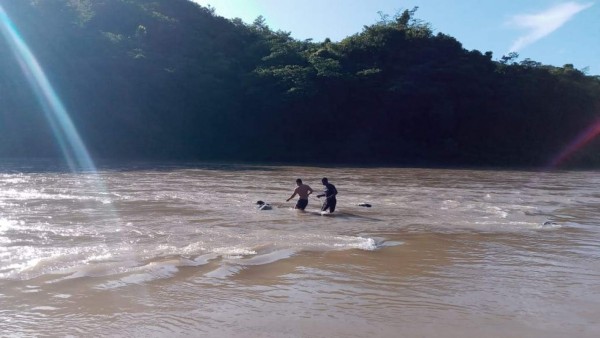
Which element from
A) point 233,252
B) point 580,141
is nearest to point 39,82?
point 233,252

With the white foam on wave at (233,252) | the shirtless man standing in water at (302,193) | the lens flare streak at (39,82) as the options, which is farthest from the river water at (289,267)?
the lens flare streak at (39,82)

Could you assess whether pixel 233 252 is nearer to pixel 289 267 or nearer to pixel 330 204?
pixel 289 267

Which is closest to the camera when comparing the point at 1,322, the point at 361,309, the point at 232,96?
the point at 1,322

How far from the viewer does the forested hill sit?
1441 inches

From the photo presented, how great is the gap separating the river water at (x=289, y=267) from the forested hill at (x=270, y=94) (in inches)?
788

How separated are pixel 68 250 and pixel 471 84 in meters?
34.8

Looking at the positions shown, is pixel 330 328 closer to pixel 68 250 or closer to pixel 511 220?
pixel 68 250

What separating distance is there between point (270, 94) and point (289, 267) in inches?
1218

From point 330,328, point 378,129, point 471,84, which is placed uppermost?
point 471,84

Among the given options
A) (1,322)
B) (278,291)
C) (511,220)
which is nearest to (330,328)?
(278,291)

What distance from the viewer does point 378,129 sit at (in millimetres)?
41188

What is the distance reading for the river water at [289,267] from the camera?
6.07 m

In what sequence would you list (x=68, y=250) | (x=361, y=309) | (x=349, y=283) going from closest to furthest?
(x=361, y=309)
(x=349, y=283)
(x=68, y=250)

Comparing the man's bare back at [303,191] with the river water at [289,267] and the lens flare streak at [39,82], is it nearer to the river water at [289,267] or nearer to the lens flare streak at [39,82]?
the river water at [289,267]
